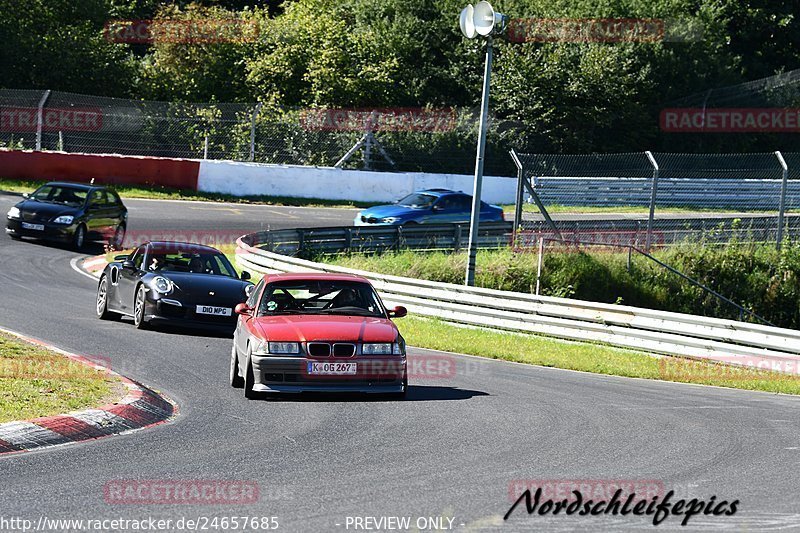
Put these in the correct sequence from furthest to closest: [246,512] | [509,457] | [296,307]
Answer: [296,307]
[509,457]
[246,512]

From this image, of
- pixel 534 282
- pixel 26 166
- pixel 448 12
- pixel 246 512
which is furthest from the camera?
pixel 448 12

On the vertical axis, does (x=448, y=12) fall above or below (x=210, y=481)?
above

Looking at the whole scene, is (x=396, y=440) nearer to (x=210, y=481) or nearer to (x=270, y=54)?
(x=210, y=481)

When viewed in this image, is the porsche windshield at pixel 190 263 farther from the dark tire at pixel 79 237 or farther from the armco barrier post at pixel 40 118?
the armco barrier post at pixel 40 118

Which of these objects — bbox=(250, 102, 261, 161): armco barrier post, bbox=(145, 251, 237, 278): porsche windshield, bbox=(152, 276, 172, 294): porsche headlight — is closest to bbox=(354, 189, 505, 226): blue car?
bbox=(250, 102, 261, 161): armco barrier post

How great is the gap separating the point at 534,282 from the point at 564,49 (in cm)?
2672

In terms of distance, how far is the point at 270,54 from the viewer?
48.6m

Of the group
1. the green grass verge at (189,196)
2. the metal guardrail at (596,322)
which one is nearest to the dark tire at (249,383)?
the metal guardrail at (596,322)

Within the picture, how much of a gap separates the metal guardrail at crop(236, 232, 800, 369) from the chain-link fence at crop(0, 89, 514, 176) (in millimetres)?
16825

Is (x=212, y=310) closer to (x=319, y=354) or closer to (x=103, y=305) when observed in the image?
(x=103, y=305)

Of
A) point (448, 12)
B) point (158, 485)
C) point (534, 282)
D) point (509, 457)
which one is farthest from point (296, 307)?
point (448, 12)

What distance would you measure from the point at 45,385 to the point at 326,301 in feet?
10.1

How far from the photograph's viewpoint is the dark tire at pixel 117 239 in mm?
27875

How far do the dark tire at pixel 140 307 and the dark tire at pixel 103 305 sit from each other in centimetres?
108
